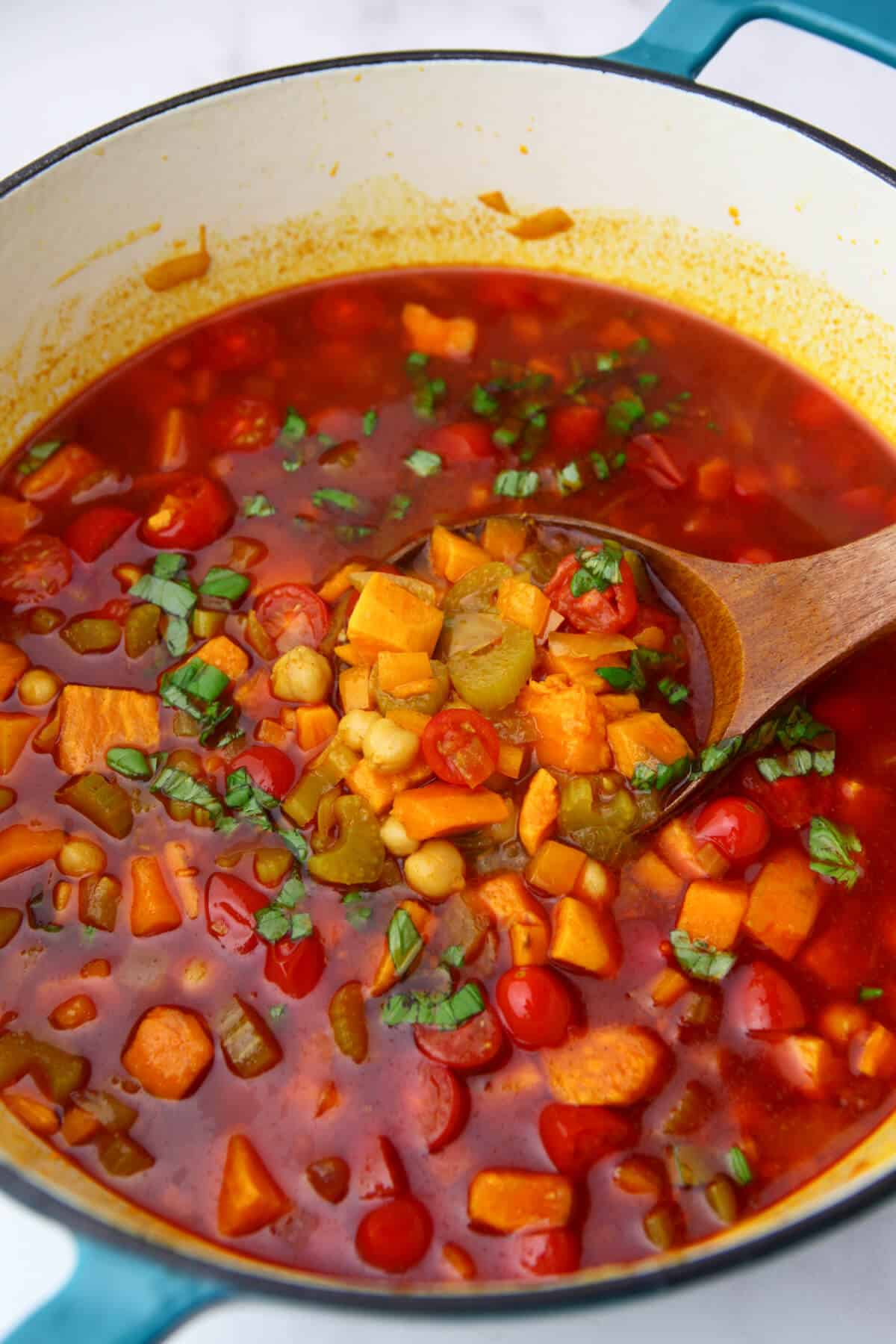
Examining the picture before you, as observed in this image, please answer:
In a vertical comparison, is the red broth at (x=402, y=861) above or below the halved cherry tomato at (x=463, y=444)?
below

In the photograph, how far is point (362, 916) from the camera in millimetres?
2803

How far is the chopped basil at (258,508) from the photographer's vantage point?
11.3 feet

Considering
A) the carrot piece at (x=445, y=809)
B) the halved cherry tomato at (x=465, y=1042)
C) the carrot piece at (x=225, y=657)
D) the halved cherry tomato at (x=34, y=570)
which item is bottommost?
the halved cherry tomato at (x=465, y=1042)

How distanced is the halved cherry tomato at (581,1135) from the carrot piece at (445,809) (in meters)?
0.67

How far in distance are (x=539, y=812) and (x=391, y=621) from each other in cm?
61

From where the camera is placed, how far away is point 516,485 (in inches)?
139

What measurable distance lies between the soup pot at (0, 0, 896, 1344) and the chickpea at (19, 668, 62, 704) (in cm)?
91

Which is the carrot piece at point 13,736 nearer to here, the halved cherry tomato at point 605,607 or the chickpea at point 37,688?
the chickpea at point 37,688

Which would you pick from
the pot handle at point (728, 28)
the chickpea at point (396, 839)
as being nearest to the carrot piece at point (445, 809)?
the chickpea at point (396, 839)

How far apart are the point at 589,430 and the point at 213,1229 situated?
7.95 feet

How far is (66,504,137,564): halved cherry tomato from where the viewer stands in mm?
3373

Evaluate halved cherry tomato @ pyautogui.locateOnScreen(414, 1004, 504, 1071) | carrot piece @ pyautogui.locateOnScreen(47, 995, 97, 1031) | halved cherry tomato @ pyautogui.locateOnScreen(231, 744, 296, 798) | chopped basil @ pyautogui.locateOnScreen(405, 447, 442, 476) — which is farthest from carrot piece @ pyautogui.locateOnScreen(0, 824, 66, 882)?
chopped basil @ pyautogui.locateOnScreen(405, 447, 442, 476)

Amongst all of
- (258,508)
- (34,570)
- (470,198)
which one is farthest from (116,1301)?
(470,198)

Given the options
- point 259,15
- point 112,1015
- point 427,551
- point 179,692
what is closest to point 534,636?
point 427,551
